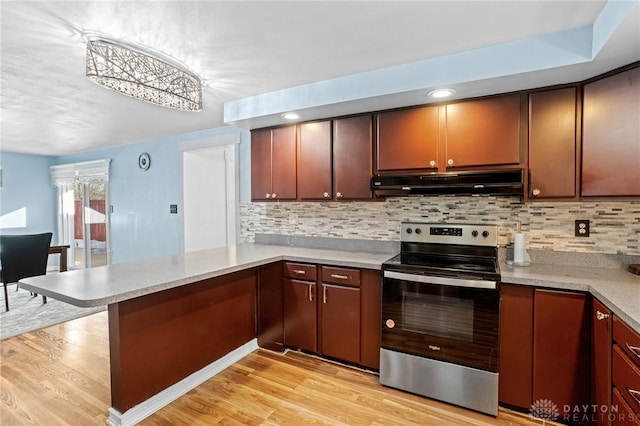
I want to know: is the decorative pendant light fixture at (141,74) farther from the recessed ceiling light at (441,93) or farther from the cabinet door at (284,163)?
the recessed ceiling light at (441,93)

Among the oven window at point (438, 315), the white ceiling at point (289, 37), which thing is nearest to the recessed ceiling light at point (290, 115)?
the white ceiling at point (289, 37)

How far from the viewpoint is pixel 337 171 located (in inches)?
107

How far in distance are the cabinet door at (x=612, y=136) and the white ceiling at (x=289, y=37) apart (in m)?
0.12

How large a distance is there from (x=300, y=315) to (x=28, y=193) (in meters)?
6.48

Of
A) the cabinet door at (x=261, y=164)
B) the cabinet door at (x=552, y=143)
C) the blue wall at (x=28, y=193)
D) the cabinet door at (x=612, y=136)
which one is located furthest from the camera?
the blue wall at (x=28, y=193)

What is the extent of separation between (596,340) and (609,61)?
1518 millimetres

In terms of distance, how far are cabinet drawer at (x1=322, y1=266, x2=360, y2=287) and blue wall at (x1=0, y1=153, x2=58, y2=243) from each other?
A: 6500mm

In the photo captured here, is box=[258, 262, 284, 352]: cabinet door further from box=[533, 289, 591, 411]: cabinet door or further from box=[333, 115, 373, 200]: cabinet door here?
box=[533, 289, 591, 411]: cabinet door

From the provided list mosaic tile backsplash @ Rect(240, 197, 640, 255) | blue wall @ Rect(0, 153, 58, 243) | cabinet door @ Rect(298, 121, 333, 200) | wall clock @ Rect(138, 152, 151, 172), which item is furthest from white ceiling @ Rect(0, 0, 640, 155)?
blue wall @ Rect(0, 153, 58, 243)

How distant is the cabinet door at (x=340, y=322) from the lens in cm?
242

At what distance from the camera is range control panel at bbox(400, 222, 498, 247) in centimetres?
233

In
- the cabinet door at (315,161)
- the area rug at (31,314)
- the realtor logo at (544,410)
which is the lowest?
the area rug at (31,314)

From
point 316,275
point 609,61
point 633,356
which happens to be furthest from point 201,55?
point 633,356

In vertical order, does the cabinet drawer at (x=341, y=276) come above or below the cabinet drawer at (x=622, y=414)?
above
